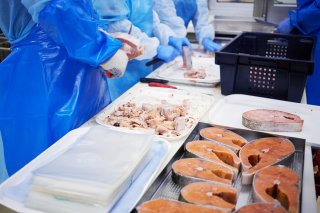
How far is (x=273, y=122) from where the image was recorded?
123 cm

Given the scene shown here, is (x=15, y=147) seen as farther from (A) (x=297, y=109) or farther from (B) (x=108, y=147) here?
(A) (x=297, y=109)

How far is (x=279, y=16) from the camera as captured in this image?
11.3ft

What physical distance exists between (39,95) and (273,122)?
966 millimetres

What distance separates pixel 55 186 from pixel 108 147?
0.70 feet

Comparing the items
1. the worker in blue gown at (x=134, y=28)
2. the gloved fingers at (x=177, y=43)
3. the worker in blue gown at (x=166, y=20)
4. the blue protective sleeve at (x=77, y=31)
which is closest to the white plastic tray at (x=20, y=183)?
the blue protective sleeve at (x=77, y=31)

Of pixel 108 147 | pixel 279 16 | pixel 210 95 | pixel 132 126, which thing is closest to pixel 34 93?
pixel 132 126

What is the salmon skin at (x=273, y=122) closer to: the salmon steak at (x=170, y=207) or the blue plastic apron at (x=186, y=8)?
the salmon steak at (x=170, y=207)

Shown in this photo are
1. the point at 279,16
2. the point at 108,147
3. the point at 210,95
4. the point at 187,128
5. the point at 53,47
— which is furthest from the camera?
the point at 279,16

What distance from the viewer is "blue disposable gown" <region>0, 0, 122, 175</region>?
1.27 m

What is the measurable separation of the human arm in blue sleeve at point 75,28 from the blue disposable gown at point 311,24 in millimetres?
1707

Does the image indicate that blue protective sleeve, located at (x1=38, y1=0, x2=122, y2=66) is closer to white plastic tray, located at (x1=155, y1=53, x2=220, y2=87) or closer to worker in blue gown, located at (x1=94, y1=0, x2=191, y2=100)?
worker in blue gown, located at (x1=94, y1=0, x2=191, y2=100)

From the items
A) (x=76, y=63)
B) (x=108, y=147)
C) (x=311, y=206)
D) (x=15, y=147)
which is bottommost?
(x=15, y=147)

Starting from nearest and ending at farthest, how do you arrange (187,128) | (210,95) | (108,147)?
(108,147), (187,128), (210,95)

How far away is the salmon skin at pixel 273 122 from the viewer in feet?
4.04
